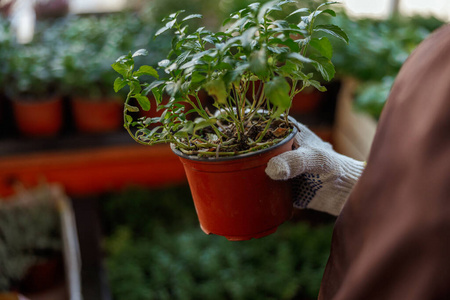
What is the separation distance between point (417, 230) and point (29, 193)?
6.81 ft

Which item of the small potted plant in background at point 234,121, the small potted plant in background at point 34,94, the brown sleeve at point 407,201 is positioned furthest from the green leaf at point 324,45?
the small potted plant in background at point 34,94

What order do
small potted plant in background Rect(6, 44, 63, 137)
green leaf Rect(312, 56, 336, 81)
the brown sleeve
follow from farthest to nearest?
small potted plant in background Rect(6, 44, 63, 137)
green leaf Rect(312, 56, 336, 81)
the brown sleeve

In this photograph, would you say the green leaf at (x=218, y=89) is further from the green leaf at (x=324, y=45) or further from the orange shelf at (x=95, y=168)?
the orange shelf at (x=95, y=168)

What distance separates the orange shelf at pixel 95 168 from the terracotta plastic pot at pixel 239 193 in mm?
1773

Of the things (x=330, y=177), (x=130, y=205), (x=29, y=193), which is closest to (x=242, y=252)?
(x=130, y=205)

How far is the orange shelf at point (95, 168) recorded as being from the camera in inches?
99.9

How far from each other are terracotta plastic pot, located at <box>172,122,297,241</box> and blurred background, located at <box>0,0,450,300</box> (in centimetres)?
114

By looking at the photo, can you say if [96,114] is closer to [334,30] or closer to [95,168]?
[95,168]

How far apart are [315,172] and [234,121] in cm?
19

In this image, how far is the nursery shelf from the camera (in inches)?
99.4

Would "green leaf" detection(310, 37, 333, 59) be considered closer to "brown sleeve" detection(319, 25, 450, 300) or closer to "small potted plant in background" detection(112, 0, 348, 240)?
"small potted plant in background" detection(112, 0, 348, 240)

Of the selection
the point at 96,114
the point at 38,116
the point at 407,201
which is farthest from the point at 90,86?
the point at 407,201

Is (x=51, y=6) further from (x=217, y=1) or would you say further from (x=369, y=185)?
(x=369, y=185)

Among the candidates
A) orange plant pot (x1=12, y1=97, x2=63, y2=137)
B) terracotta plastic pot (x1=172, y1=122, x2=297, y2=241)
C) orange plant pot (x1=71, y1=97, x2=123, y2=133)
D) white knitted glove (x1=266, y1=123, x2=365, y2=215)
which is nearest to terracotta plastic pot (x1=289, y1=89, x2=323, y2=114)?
orange plant pot (x1=71, y1=97, x2=123, y2=133)
